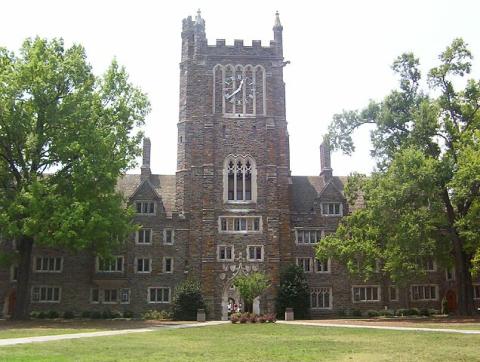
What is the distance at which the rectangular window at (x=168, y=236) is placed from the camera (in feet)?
152

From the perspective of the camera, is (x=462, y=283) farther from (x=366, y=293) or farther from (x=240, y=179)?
(x=240, y=179)

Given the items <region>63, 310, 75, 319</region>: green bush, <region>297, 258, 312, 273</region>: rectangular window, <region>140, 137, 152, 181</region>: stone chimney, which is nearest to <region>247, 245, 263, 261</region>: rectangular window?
<region>297, 258, 312, 273</region>: rectangular window

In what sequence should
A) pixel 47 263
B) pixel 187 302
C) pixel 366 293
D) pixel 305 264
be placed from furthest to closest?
1. pixel 305 264
2. pixel 366 293
3. pixel 47 263
4. pixel 187 302

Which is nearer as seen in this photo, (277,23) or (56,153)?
(56,153)

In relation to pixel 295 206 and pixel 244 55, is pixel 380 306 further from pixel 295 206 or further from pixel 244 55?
pixel 244 55

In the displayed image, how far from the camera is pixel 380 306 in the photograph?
47.1 meters

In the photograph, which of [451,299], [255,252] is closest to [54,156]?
[255,252]

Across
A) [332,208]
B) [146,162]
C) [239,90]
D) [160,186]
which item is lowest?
[332,208]

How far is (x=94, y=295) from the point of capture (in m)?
45.2

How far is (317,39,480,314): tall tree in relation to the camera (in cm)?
3591

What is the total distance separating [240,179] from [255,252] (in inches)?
239

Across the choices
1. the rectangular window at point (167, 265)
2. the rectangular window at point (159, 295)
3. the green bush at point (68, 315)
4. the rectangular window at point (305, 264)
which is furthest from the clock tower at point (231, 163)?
the green bush at point (68, 315)

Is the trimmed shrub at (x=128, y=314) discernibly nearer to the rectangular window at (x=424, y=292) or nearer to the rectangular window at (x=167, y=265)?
the rectangular window at (x=167, y=265)

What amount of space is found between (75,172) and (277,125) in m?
19.2
